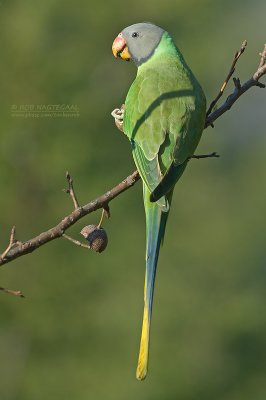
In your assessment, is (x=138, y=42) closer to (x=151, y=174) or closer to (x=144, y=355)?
(x=151, y=174)

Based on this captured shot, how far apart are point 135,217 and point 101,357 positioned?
3.98ft

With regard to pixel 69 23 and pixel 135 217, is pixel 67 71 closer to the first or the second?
pixel 69 23

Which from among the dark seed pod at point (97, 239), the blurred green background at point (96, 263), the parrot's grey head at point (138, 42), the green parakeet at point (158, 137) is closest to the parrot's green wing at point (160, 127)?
the green parakeet at point (158, 137)

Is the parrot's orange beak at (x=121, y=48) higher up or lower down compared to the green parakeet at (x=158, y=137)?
higher up

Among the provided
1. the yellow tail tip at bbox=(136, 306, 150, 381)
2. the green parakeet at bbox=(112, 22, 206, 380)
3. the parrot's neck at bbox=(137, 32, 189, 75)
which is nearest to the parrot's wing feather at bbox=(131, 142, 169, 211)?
the green parakeet at bbox=(112, 22, 206, 380)

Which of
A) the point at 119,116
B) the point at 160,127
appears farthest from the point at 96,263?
the point at 160,127

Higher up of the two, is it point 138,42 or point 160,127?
point 138,42

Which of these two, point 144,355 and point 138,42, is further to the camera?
point 138,42

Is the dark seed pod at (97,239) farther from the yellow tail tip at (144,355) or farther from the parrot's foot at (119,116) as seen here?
the parrot's foot at (119,116)

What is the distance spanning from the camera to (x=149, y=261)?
349 centimetres

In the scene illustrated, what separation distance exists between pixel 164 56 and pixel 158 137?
72cm

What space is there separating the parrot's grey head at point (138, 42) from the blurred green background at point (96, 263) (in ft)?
10.1

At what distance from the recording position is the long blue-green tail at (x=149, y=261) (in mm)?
3393

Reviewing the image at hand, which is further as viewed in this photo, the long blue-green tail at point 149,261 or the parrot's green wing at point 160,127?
the parrot's green wing at point 160,127
